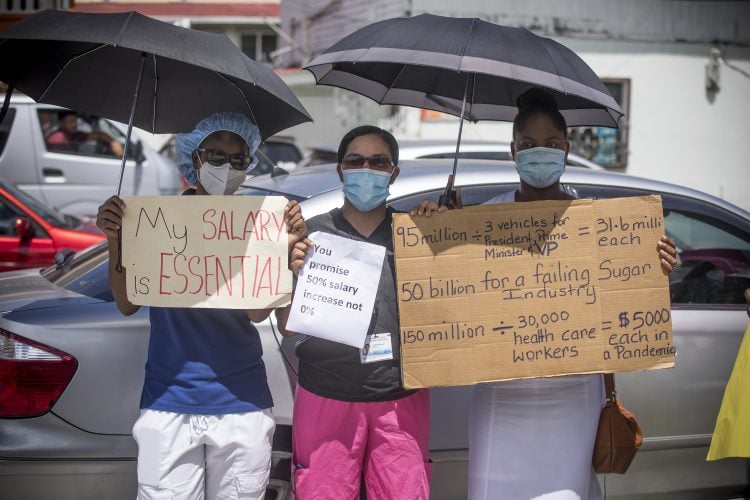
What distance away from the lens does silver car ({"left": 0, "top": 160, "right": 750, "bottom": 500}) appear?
3053 millimetres

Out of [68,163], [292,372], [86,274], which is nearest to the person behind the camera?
[292,372]

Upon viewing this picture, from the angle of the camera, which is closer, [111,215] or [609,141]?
[111,215]

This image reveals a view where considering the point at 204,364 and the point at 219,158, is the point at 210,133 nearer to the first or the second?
the point at 219,158

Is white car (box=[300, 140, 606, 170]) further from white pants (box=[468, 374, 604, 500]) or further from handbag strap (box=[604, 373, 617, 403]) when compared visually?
white pants (box=[468, 374, 604, 500])

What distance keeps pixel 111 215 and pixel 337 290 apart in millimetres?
755

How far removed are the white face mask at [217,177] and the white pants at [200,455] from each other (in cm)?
74

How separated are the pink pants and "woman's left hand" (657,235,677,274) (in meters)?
0.97

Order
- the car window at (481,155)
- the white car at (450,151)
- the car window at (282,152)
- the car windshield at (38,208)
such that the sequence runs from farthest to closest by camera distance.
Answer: the car window at (282,152) → the car window at (481,155) → the white car at (450,151) → the car windshield at (38,208)

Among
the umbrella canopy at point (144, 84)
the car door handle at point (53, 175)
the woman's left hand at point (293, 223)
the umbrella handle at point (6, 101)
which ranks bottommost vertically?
the woman's left hand at point (293, 223)

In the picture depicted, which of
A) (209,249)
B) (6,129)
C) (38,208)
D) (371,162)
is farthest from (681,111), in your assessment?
(209,249)

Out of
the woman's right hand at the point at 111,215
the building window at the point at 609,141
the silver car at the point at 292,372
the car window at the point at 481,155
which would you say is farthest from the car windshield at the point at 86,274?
the building window at the point at 609,141

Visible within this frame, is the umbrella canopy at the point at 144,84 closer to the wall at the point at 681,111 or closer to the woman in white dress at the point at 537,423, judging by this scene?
the woman in white dress at the point at 537,423

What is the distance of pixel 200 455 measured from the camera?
8.64ft

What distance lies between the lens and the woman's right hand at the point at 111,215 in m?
2.66
